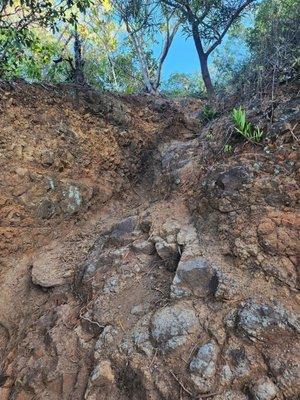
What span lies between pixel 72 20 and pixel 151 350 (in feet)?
17.1

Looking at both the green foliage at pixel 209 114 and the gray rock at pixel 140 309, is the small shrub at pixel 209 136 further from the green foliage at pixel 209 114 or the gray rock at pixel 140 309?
the gray rock at pixel 140 309

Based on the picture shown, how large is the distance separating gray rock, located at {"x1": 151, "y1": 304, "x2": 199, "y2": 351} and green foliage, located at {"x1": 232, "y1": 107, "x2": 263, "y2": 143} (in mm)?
2442

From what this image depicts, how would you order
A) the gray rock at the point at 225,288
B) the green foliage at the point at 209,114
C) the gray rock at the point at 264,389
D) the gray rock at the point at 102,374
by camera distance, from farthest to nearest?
1. the green foliage at the point at 209,114
2. the gray rock at the point at 225,288
3. the gray rock at the point at 102,374
4. the gray rock at the point at 264,389

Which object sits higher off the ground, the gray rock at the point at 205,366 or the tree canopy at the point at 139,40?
the tree canopy at the point at 139,40

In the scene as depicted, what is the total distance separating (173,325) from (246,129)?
2.80m

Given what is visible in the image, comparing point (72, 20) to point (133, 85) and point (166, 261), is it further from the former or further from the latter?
point (133, 85)

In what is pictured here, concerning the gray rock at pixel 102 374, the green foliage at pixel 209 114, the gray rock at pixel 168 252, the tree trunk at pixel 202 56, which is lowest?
the gray rock at pixel 102 374

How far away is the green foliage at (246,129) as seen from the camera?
4.44m

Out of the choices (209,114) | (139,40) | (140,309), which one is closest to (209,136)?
(209,114)

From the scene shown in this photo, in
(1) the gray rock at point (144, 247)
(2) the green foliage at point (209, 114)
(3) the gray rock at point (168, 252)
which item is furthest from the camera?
(2) the green foliage at point (209, 114)

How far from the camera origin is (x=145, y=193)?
6457mm

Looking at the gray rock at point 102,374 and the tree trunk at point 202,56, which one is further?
the tree trunk at point 202,56

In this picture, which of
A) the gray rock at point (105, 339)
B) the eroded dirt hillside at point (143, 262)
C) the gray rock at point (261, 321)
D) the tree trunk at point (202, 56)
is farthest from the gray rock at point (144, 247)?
the tree trunk at point (202, 56)

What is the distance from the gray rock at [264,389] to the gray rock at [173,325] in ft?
2.27
